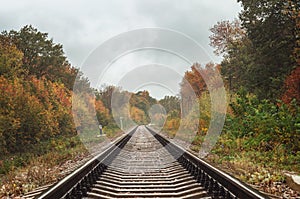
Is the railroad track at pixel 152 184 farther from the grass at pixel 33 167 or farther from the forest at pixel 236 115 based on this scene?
the grass at pixel 33 167

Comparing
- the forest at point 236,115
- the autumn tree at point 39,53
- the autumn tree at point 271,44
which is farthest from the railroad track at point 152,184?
the autumn tree at point 39,53

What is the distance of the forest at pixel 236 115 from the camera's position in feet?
29.2

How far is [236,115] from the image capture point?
16172 millimetres

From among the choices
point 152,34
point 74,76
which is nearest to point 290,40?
point 152,34

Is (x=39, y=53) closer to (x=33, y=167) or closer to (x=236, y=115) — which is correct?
(x=236, y=115)

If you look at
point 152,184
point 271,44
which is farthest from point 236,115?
point 152,184

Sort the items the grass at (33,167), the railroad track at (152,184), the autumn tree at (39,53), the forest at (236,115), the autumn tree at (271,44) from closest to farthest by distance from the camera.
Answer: the railroad track at (152,184)
the grass at (33,167)
the forest at (236,115)
the autumn tree at (271,44)
the autumn tree at (39,53)

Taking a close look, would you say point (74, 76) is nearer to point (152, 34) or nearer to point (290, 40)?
point (152, 34)

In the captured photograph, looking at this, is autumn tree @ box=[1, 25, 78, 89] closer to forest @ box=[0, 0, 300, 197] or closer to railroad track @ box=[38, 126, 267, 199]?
forest @ box=[0, 0, 300, 197]

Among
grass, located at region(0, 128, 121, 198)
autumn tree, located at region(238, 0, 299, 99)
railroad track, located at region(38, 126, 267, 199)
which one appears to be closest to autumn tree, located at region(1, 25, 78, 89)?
grass, located at region(0, 128, 121, 198)

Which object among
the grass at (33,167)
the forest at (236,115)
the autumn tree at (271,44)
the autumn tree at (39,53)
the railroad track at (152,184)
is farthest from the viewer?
the autumn tree at (39,53)

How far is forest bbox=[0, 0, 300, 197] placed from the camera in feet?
29.2

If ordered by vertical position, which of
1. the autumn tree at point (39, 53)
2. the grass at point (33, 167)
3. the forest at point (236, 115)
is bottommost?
the grass at point (33, 167)

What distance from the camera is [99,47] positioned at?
1728cm
